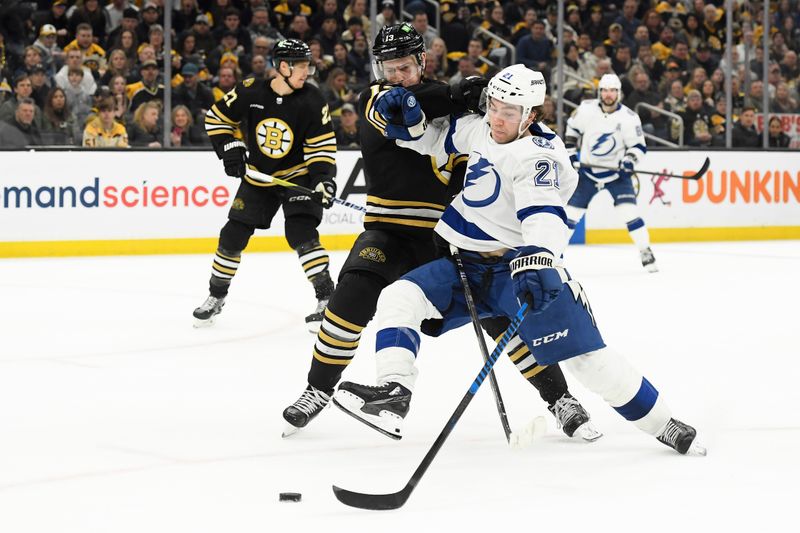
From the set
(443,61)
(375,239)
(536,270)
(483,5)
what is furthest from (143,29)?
(536,270)

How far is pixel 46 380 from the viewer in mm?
4250

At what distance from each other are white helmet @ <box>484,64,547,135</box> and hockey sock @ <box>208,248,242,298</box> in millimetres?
2648

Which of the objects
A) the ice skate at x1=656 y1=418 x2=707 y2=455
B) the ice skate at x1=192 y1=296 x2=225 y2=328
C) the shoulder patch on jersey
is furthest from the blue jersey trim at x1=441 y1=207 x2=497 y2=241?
the ice skate at x1=192 y1=296 x2=225 y2=328

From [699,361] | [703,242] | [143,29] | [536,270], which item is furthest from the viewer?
[703,242]

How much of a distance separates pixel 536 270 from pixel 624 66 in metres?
8.23

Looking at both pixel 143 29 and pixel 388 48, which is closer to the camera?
pixel 388 48

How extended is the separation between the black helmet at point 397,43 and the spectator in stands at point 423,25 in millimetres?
7064

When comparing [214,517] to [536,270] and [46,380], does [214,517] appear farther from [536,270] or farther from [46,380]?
[46,380]

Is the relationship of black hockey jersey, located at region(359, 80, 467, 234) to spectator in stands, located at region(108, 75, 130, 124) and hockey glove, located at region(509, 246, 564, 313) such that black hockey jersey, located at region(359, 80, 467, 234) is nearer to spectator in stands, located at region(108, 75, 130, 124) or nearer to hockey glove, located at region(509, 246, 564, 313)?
hockey glove, located at region(509, 246, 564, 313)

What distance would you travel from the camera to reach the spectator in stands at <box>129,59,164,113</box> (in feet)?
28.3

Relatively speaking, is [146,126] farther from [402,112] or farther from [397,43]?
[402,112]

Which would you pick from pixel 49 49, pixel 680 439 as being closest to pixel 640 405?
pixel 680 439

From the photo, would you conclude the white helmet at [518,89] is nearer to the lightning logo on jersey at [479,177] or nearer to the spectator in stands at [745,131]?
the lightning logo on jersey at [479,177]

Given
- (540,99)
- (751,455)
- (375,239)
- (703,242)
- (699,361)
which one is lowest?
(703,242)
